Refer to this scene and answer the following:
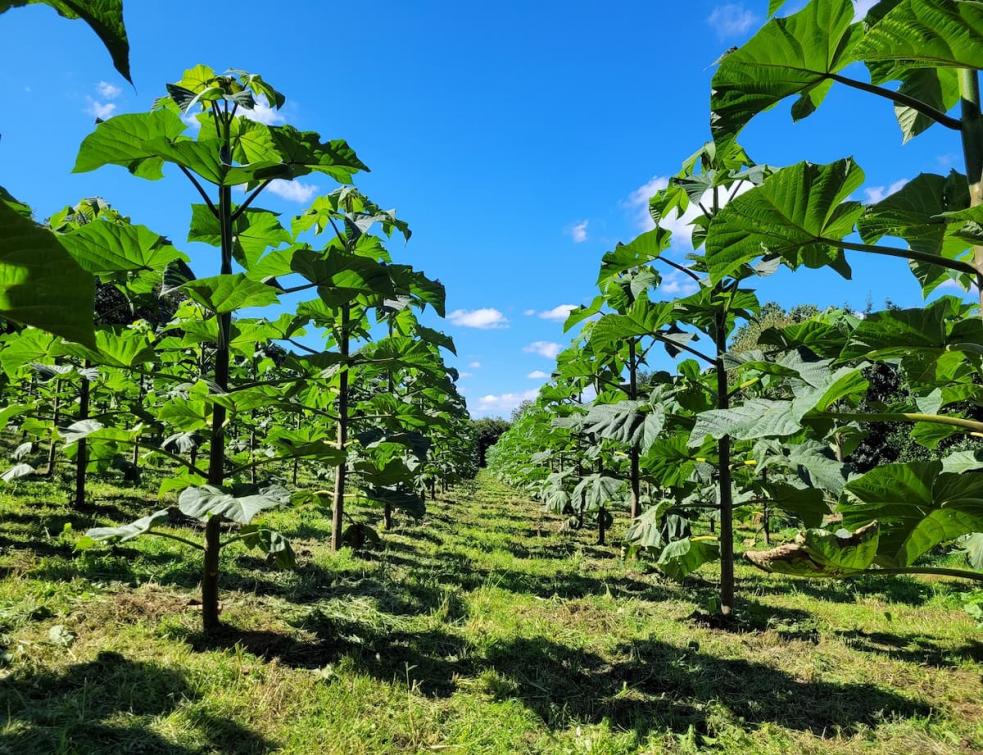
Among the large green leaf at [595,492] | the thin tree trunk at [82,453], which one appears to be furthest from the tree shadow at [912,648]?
the thin tree trunk at [82,453]

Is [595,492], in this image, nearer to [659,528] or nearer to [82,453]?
[659,528]

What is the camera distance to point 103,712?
9.14 ft

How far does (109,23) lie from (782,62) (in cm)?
128

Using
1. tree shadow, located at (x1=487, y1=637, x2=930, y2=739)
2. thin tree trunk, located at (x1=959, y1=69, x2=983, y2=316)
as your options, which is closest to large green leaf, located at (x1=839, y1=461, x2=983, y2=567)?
thin tree trunk, located at (x1=959, y1=69, x2=983, y2=316)

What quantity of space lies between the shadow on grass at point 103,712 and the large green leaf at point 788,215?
3.06 meters

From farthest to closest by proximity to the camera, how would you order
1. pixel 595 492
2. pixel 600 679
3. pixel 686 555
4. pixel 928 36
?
1. pixel 595 492
2. pixel 686 555
3. pixel 600 679
4. pixel 928 36

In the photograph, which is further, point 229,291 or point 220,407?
point 220,407

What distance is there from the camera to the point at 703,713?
3338 mm

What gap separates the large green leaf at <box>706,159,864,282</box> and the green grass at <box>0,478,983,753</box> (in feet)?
9.08

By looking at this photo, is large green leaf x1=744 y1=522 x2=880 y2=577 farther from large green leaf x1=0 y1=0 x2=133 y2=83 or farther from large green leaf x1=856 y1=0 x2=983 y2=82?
large green leaf x1=0 y1=0 x2=133 y2=83

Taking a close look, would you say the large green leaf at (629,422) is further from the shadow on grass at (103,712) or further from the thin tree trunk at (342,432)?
the thin tree trunk at (342,432)

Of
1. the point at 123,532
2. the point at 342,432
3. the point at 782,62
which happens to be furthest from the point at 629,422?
the point at 342,432

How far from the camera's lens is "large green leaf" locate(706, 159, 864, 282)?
1.19 meters

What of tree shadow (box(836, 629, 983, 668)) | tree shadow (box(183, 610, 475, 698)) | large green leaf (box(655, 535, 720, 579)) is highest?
large green leaf (box(655, 535, 720, 579))
